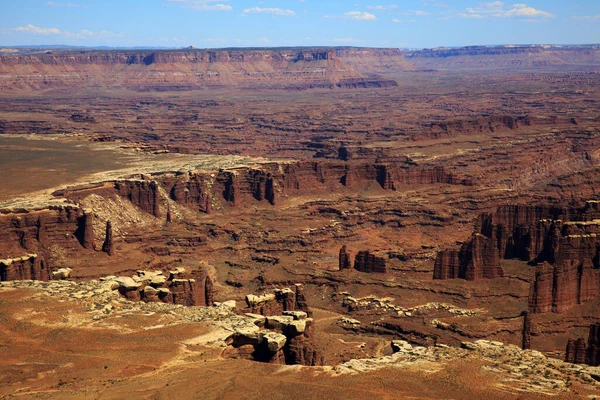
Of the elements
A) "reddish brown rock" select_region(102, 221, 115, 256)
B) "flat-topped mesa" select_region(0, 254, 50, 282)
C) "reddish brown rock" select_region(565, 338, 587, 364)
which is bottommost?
"reddish brown rock" select_region(102, 221, 115, 256)

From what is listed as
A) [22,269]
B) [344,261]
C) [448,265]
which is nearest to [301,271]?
[344,261]

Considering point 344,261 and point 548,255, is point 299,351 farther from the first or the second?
point 548,255

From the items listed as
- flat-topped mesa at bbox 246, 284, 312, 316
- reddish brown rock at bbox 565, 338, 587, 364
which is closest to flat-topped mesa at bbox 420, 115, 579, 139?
flat-topped mesa at bbox 246, 284, 312, 316

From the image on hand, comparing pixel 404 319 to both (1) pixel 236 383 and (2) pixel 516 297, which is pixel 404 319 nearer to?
(2) pixel 516 297

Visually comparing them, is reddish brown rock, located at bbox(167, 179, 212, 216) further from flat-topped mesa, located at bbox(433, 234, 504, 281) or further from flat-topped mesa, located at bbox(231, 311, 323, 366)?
flat-topped mesa, located at bbox(231, 311, 323, 366)

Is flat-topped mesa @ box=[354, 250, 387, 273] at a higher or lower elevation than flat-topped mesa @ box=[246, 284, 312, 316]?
lower

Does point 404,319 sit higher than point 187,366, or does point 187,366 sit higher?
point 187,366

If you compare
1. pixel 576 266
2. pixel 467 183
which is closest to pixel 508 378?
pixel 576 266
